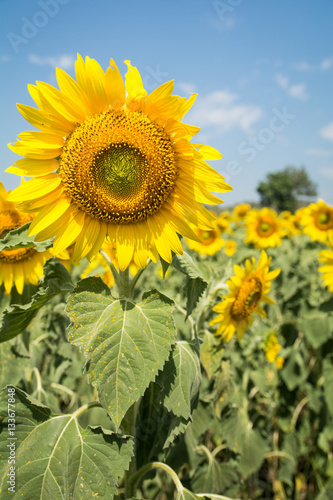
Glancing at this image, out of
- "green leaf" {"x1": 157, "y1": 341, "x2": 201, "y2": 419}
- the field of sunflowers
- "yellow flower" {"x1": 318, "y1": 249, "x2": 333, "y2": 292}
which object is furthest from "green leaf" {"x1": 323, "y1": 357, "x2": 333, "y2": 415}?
"green leaf" {"x1": 157, "y1": 341, "x2": 201, "y2": 419}

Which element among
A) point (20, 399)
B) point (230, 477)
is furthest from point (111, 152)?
point (230, 477)

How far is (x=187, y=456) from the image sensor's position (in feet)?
7.59

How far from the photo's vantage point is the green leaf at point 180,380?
1.55 metres

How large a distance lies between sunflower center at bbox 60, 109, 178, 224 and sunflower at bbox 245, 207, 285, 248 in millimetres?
5983

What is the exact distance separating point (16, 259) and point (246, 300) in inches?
58.7

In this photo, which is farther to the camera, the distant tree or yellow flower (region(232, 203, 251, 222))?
the distant tree

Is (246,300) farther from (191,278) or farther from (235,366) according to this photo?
(235,366)

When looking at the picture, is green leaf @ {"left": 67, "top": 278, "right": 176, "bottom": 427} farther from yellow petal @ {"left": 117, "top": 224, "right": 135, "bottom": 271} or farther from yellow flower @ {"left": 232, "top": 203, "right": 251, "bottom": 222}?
yellow flower @ {"left": 232, "top": 203, "right": 251, "bottom": 222}

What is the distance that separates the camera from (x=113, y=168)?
1.68 meters

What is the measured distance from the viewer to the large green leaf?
146 cm

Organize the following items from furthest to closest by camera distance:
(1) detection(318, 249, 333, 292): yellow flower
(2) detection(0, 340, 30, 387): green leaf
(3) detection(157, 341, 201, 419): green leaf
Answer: (1) detection(318, 249, 333, 292): yellow flower → (2) detection(0, 340, 30, 387): green leaf → (3) detection(157, 341, 201, 419): green leaf

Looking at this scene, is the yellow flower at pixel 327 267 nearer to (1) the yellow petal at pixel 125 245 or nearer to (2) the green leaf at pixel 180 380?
(2) the green leaf at pixel 180 380

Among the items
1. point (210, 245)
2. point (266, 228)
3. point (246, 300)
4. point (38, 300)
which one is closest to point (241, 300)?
point (246, 300)

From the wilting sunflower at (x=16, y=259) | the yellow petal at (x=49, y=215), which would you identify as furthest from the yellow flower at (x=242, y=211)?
the yellow petal at (x=49, y=215)
